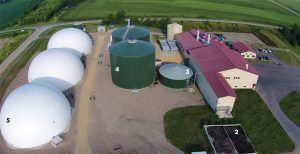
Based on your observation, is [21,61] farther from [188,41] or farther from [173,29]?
[188,41]

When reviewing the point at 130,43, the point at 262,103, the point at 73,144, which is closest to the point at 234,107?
the point at 262,103

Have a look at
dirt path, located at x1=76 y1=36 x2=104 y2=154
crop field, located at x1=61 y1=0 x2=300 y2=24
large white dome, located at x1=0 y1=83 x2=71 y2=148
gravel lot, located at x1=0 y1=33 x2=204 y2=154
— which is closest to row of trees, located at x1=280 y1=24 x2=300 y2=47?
crop field, located at x1=61 y1=0 x2=300 y2=24

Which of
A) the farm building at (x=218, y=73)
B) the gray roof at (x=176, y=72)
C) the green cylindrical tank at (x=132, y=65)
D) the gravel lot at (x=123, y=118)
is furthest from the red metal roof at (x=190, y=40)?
the gravel lot at (x=123, y=118)

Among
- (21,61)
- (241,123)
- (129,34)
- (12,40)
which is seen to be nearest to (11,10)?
(12,40)

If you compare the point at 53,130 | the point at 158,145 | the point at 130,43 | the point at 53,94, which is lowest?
the point at 158,145

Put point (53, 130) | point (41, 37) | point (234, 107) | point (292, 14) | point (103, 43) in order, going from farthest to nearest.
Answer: point (292, 14), point (41, 37), point (103, 43), point (234, 107), point (53, 130)

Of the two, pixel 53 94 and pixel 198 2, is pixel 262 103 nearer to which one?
pixel 53 94

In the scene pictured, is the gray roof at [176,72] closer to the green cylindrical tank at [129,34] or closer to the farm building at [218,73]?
the farm building at [218,73]
